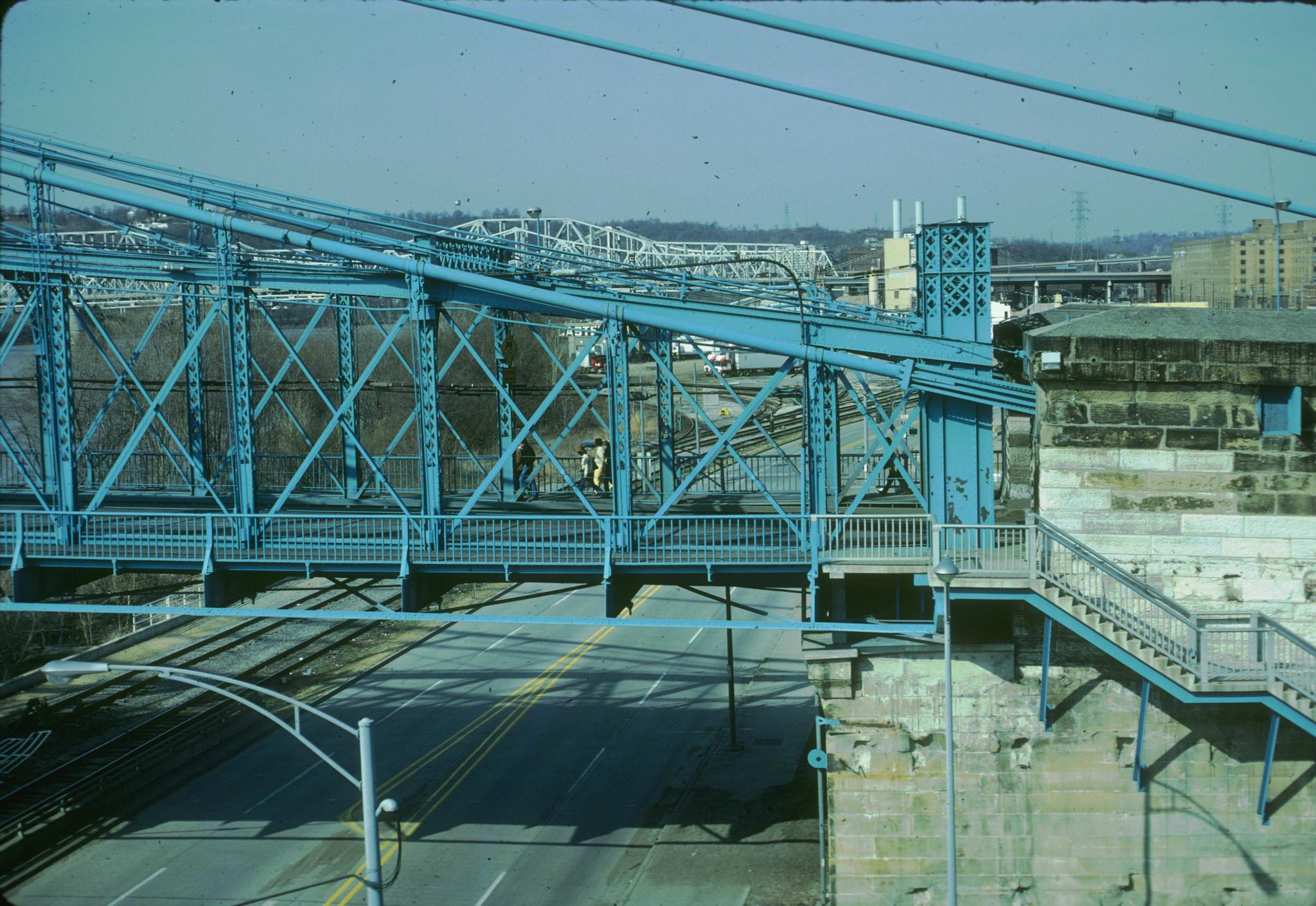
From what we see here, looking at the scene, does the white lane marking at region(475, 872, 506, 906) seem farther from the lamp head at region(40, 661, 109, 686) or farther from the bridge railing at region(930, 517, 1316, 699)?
the lamp head at region(40, 661, 109, 686)

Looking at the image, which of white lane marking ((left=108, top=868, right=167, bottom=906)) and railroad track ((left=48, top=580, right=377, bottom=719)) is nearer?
white lane marking ((left=108, top=868, right=167, bottom=906))

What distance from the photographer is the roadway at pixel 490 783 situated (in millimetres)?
22406

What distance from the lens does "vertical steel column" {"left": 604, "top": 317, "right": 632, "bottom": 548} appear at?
20219 mm

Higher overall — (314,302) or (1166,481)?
(314,302)

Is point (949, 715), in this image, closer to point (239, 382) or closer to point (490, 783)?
point (239, 382)

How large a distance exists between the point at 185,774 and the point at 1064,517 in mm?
18738

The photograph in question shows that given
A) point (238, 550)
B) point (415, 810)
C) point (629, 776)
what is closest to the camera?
point (238, 550)

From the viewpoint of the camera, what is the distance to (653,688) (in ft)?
114

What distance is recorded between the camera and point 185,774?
2814 centimetres

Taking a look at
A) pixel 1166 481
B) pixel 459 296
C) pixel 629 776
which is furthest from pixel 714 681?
pixel 1166 481

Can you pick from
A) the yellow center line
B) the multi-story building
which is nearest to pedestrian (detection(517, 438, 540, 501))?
the yellow center line

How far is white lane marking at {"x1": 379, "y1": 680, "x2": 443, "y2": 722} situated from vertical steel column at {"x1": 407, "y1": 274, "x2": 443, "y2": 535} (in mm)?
11953

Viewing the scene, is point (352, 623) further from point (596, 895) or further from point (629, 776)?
point (596, 895)

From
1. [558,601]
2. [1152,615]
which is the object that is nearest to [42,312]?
[1152,615]
